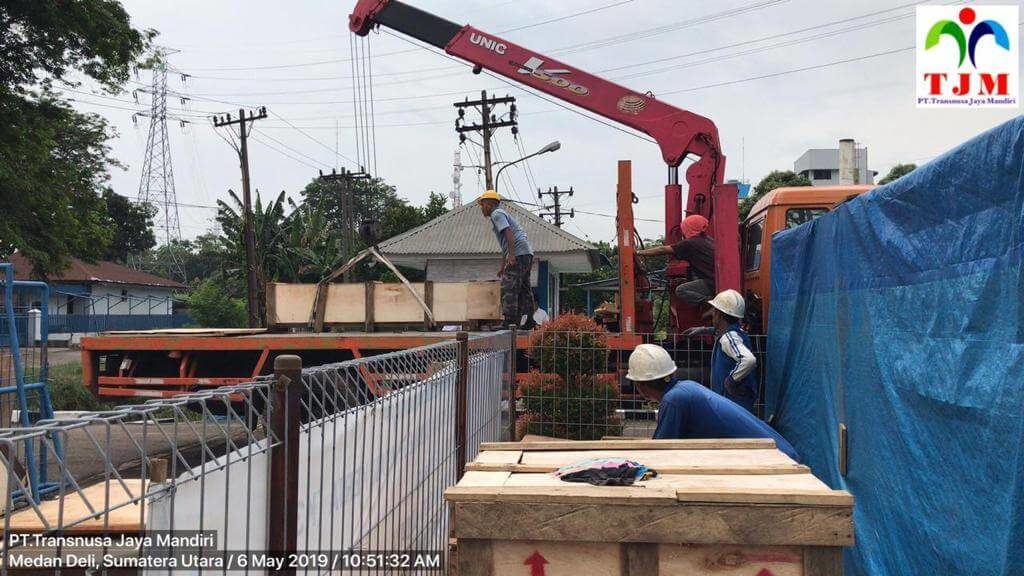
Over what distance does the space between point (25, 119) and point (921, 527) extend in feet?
59.9

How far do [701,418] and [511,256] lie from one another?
4.90 meters

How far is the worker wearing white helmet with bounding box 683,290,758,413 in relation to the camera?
5.75 m

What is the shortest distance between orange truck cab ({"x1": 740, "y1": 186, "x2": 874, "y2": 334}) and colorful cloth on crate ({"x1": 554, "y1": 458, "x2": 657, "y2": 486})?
538 centimetres

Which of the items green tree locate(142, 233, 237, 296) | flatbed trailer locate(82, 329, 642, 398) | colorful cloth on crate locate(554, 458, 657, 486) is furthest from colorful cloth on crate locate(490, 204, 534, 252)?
green tree locate(142, 233, 237, 296)

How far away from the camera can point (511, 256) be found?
8648 mm

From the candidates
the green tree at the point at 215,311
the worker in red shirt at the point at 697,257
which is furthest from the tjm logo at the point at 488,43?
the green tree at the point at 215,311

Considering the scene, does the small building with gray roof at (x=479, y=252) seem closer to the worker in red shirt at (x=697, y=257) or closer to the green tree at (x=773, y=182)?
the green tree at (x=773, y=182)

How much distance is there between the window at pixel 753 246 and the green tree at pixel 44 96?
1410 centimetres

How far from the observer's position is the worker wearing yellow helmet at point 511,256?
859 cm

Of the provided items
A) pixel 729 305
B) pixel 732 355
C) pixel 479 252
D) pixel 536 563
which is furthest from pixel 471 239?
pixel 536 563

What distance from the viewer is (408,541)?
135 inches

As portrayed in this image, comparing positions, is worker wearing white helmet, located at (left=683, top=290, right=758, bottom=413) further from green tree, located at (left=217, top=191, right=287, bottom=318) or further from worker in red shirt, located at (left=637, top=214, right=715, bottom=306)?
green tree, located at (left=217, top=191, right=287, bottom=318)

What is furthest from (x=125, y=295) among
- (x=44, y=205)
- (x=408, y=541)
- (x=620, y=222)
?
(x=408, y=541)

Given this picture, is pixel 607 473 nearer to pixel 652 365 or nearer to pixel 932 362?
pixel 932 362
